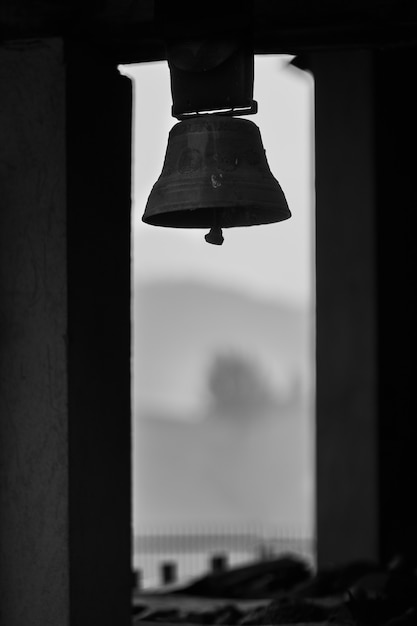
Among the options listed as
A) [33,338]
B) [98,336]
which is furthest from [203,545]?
[33,338]

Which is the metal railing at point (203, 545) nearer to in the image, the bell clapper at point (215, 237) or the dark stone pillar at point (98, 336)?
the dark stone pillar at point (98, 336)

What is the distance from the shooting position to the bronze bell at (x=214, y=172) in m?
4.58

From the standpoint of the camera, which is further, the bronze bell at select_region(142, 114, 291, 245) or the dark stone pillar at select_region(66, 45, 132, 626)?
the dark stone pillar at select_region(66, 45, 132, 626)

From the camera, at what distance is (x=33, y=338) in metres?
5.12

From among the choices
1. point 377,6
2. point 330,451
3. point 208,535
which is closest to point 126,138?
point 377,6

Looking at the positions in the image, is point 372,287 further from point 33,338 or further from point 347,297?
point 33,338

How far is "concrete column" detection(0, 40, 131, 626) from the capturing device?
199 inches

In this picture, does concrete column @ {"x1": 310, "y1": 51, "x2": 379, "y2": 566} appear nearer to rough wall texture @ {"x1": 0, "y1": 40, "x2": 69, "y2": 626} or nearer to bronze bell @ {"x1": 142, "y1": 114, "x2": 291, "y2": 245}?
rough wall texture @ {"x1": 0, "y1": 40, "x2": 69, "y2": 626}

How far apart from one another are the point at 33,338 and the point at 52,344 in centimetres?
9

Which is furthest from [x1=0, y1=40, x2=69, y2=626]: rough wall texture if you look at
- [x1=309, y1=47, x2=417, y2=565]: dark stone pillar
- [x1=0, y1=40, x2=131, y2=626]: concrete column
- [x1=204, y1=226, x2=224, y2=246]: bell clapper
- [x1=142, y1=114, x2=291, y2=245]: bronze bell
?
[x1=309, y1=47, x2=417, y2=565]: dark stone pillar

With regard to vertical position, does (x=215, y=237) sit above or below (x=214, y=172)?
below

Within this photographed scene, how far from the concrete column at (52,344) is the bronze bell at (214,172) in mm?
522

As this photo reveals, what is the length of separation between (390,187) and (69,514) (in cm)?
632

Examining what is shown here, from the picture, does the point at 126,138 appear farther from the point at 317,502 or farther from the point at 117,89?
the point at 317,502
